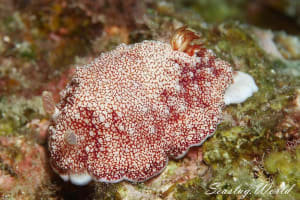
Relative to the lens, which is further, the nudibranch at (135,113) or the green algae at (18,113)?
the green algae at (18,113)

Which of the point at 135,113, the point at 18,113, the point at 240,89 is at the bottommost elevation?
the point at 18,113

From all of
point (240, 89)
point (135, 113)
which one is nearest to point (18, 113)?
point (135, 113)

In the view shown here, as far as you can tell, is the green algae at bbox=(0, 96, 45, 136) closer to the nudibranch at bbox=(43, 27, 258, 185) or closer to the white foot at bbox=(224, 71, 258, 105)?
the nudibranch at bbox=(43, 27, 258, 185)

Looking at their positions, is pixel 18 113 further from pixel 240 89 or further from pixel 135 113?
pixel 240 89

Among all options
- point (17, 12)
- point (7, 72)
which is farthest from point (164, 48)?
point (17, 12)

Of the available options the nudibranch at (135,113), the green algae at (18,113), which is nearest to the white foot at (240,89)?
the nudibranch at (135,113)

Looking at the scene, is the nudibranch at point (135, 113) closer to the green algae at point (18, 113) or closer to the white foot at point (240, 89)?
the white foot at point (240, 89)

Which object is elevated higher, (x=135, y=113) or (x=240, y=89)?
(x=240, y=89)

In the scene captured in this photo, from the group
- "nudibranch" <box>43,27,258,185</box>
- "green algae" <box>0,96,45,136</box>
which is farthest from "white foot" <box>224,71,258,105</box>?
"green algae" <box>0,96,45,136</box>
